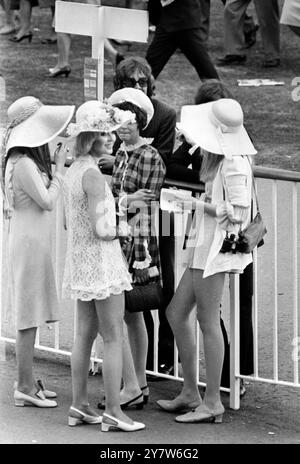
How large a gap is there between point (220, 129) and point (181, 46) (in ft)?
18.4

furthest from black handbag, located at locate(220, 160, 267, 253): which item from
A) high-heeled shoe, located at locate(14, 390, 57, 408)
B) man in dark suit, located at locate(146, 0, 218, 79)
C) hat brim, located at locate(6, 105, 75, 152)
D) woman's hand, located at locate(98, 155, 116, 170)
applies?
man in dark suit, located at locate(146, 0, 218, 79)

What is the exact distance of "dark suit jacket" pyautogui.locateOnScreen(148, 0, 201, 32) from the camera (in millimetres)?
12125

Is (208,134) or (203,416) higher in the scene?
(208,134)

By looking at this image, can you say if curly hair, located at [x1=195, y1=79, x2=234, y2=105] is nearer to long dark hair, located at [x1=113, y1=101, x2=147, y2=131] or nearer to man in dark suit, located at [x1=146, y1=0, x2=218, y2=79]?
long dark hair, located at [x1=113, y1=101, x2=147, y2=131]

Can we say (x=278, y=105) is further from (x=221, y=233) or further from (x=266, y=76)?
(x=221, y=233)

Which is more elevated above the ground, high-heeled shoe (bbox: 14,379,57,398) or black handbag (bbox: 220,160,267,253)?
black handbag (bbox: 220,160,267,253)

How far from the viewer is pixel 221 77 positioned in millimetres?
14000

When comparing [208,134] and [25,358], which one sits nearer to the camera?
[208,134]

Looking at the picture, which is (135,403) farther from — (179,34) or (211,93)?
(179,34)

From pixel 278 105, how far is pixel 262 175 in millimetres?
6209

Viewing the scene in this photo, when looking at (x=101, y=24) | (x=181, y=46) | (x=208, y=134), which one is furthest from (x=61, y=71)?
(x=208, y=134)

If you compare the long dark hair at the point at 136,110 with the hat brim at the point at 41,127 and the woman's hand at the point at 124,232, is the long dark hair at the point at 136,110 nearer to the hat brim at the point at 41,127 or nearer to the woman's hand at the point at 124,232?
the hat brim at the point at 41,127

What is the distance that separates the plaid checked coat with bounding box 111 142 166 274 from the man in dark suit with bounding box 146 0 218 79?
5301 mm

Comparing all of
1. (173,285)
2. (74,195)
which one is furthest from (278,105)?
(74,195)
